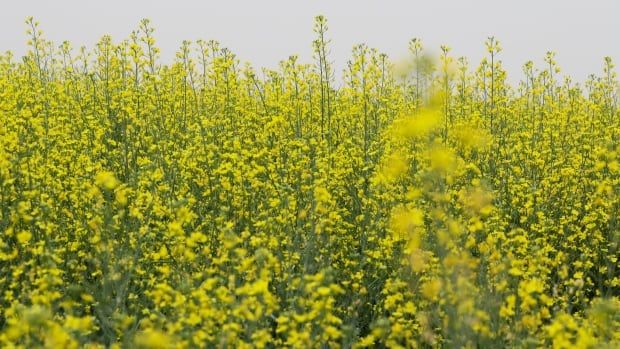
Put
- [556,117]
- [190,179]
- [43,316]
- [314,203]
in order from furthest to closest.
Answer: [556,117], [190,179], [314,203], [43,316]

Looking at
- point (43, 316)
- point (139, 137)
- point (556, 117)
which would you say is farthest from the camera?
point (556, 117)

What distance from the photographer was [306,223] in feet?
20.6

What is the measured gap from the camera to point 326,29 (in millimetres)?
7637

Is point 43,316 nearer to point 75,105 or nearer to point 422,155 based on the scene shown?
point 422,155

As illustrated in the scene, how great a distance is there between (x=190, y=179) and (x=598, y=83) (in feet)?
21.7

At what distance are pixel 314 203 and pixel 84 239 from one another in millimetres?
2394

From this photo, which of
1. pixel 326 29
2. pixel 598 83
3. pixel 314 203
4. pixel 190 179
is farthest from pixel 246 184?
pixel 598 83

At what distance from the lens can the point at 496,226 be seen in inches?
243

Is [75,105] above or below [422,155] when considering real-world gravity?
above

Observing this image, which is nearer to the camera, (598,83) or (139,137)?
(139,137)

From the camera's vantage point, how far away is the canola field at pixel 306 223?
420 cm

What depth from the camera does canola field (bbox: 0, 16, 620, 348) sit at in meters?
4.20

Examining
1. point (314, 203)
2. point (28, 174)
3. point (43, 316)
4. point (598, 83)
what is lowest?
point (43, 316)

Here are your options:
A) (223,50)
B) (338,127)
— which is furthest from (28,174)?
(338,127)
